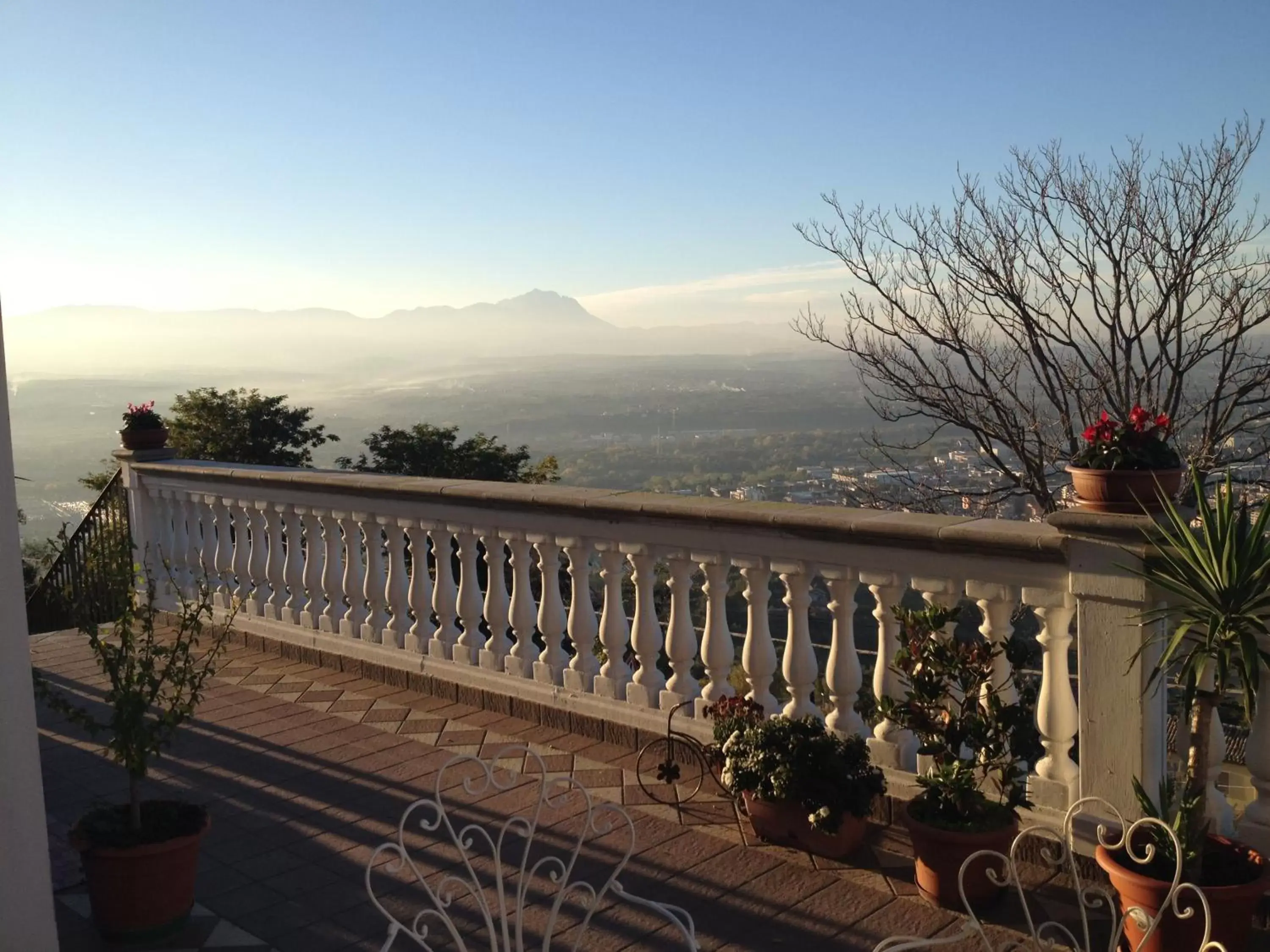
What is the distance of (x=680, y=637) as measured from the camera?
481 centimetres

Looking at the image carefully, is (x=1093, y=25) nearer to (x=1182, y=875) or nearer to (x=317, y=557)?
(x=317, y=557)

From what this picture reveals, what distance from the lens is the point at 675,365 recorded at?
93.0ft

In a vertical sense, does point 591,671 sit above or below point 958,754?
below

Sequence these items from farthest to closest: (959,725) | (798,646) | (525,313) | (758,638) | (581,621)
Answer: (525,313) < (581,621) < (758,638) < (798,646) < (959,725)

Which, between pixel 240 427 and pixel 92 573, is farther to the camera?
pixel 240 427

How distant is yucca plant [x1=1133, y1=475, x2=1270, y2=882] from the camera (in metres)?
2.93

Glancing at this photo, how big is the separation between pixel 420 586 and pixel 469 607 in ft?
1.20

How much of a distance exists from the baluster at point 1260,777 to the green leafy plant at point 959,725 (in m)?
0.64

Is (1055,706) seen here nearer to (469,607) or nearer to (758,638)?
(758,638)

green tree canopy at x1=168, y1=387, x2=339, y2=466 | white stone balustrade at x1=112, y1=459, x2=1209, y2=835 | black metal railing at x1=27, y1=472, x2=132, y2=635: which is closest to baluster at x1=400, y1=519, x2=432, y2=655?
white stone balustrade at x1=112, y1=459, x2=1209, y2=835

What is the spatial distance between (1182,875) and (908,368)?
53.1 ft

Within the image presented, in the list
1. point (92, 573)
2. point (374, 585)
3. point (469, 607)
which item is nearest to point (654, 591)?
point (469, 607)

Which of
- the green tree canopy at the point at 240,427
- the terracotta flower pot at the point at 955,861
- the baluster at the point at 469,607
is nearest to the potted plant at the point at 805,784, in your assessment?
the terracotta flower pot at the point at 955,861

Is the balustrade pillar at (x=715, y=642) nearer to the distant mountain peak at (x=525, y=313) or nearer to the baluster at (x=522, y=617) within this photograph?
the baluster at (x=522, y=617)
